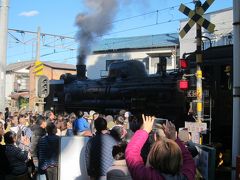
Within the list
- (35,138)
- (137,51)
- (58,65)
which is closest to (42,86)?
(35,138)

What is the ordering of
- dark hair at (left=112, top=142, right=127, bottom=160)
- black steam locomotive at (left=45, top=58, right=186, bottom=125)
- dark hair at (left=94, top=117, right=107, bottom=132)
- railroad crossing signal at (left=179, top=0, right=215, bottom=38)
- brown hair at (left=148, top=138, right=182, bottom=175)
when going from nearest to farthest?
brown hair at (left=148, top=138, right=182, bottom=175), dark hair at (left=112, top=142, right=127, bottom=160), dark hair at (left=94, top=117, right=107, bottom=132), railroad crossing signal at (left=179, top=0, right=215, bottom=38), black steam locomotive at (left=45, top=58, right=186, bottom=125)

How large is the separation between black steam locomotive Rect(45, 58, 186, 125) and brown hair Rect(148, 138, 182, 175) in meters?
8.26

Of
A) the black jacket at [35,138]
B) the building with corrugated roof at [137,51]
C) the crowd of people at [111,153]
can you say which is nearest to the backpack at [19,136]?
the crowd of people at [111,153]

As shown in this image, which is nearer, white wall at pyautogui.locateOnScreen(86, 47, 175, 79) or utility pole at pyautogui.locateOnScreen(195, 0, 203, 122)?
utility pole at pyautogui.locateOnScreen(195, 0, 203, 122)

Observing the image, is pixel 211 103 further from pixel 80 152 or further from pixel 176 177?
pixel 176 177

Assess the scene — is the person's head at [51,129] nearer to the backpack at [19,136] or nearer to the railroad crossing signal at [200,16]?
the backpack at [19,136]

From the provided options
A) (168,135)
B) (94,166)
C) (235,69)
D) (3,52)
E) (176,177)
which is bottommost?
(94,166)

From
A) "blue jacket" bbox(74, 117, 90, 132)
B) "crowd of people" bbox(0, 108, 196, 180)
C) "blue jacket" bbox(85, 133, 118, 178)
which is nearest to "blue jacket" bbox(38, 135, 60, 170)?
"crowd of people" bbox(0, 108, 196, 180)

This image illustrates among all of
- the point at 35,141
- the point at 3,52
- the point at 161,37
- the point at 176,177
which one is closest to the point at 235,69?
the point at 176,177

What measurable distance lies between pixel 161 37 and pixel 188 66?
35.2 meters

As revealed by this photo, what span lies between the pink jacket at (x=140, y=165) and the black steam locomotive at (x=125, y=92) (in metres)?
7.86

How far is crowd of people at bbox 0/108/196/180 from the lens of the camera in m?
3.17

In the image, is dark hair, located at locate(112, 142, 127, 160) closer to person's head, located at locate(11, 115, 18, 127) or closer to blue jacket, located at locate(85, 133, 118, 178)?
blue jacket, located at locate(85, 133, 118, 178)

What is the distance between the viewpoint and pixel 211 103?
31.0 feet
